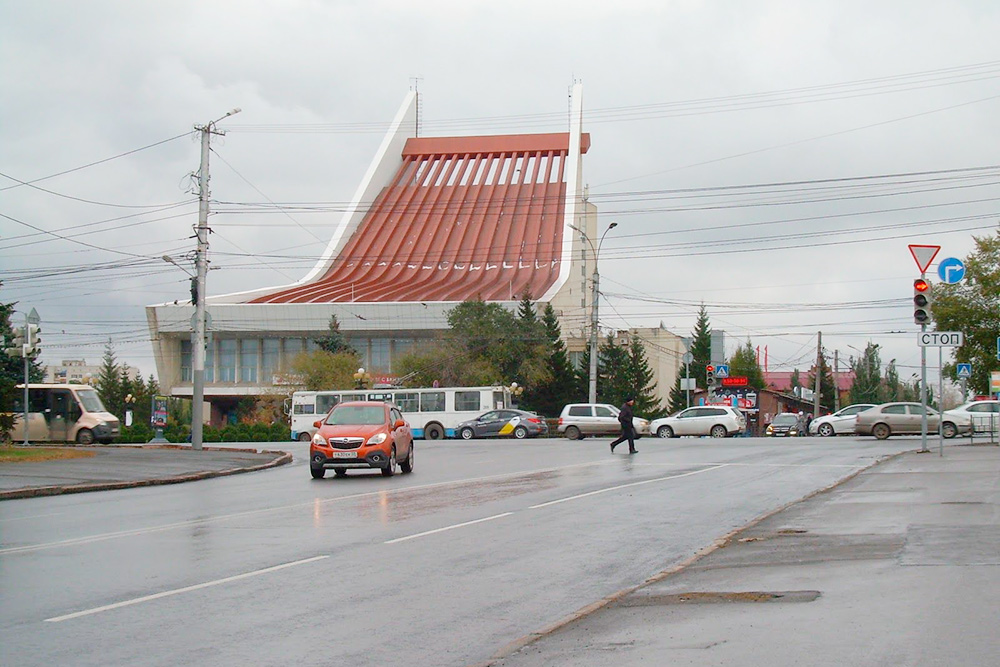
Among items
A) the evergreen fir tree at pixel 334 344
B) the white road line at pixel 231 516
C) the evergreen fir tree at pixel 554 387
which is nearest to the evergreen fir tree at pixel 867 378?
the evergreen fir tree at pixel 554 387

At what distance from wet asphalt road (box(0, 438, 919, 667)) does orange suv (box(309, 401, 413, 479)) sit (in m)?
1.30

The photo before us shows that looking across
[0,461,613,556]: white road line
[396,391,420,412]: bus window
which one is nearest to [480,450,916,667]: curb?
[0,461,613,556]: white road line

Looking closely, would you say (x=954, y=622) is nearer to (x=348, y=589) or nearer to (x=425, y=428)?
(x=348, y=589)

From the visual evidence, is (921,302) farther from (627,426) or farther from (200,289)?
(200,289)

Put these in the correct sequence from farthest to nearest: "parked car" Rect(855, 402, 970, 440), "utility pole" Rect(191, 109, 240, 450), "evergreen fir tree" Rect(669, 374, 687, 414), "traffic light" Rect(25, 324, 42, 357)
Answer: "evergreen fir tree" Rect(669, 374, 687, 414), "parked car" Rect(855, 402, 970, 440), "utility pole" Rect(191, 109, 240, 450), "traffic light" Rect(25, 324, 42, 357)

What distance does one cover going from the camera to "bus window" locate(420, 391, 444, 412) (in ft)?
203

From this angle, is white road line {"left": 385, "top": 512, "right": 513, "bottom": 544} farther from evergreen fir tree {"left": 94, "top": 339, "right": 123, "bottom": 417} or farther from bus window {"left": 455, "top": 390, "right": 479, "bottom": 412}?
evergreen fir tree {"left": 94, "top": 339, "right": 123, "bottom": 417}

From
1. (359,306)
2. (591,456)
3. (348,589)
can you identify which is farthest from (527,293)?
(348,589)

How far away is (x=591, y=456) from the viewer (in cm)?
3162

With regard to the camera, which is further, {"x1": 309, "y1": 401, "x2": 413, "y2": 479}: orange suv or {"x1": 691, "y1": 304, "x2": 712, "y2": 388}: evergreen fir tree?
{"x1": 691, "y1": 304, "x2": 712, "y2": 388}: evergreen fir tree

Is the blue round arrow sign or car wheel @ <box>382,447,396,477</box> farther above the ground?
the blue round arrow sign

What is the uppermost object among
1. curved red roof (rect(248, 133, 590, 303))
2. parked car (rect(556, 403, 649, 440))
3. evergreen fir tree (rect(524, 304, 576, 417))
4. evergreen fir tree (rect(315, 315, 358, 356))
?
curved red roof (rect(248, 133, 590, 303))

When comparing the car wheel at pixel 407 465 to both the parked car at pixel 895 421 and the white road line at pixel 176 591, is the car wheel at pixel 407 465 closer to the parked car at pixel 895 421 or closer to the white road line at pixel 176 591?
the white road line at pixel 176 591

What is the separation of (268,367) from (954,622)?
96239 millimetres
